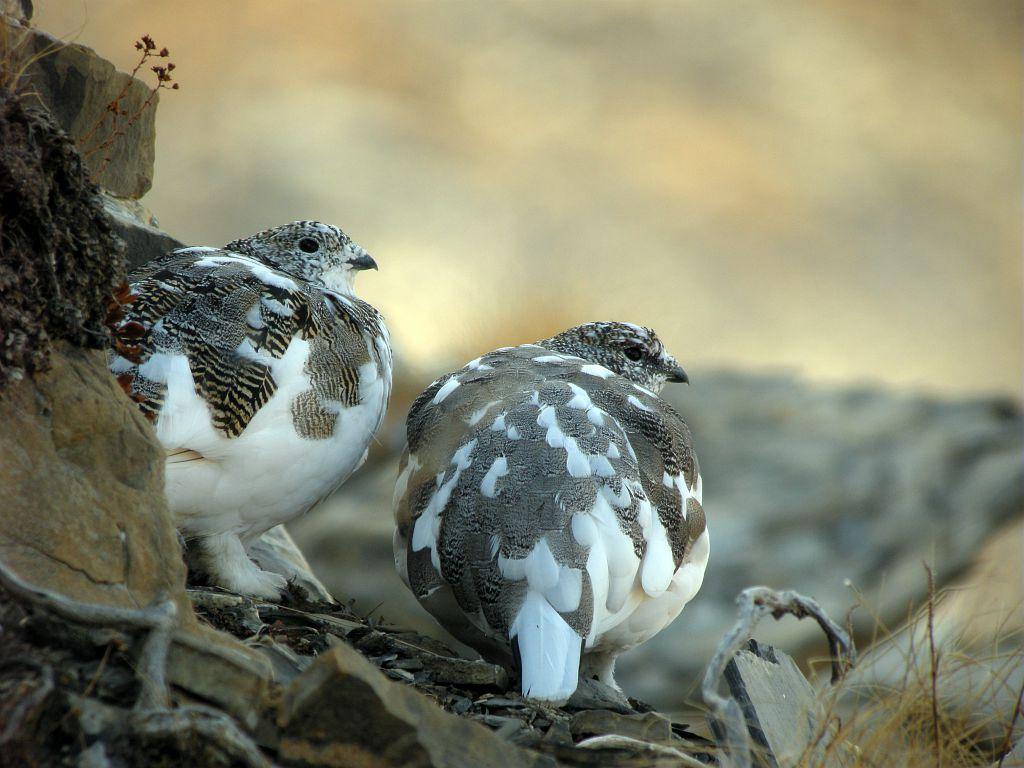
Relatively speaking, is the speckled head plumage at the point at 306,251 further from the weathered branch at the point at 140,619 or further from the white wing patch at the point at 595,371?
the weathered branch at the point at 140,619

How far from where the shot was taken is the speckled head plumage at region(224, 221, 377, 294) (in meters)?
3.94

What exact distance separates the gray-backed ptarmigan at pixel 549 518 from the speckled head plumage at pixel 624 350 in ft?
2.20

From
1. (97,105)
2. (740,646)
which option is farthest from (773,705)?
(97,105)

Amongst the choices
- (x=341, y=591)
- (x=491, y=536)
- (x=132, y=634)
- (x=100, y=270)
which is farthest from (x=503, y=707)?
(x=341, y=591)

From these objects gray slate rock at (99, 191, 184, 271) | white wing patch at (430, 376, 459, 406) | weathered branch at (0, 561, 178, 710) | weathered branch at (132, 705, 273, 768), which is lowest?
weathered branch at (132, 705, 273, 768)

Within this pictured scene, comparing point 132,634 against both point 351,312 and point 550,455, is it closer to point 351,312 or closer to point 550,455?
point 550,455

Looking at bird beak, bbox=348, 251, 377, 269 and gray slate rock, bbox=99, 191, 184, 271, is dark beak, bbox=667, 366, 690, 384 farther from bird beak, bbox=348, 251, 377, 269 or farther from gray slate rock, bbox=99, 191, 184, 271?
gray slate rock, bbox=99, 191, 184, 271

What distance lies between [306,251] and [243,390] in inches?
45.4

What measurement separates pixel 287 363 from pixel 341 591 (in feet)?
17.6

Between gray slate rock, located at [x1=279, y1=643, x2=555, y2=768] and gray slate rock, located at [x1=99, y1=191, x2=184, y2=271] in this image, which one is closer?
gray slate rock, located at [x1=279, y1=643, x2=555, y2=768]

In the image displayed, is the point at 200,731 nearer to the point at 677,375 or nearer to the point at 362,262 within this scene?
the point at 362,262

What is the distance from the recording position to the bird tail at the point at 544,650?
2551 millimetres

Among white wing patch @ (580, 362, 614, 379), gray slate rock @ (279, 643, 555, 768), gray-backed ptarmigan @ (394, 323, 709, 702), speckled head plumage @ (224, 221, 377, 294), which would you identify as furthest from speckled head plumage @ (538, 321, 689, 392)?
gray slate rock @ (279, 643, 555, 768)

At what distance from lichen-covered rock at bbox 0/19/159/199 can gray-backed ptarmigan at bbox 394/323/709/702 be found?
5.32 ft
